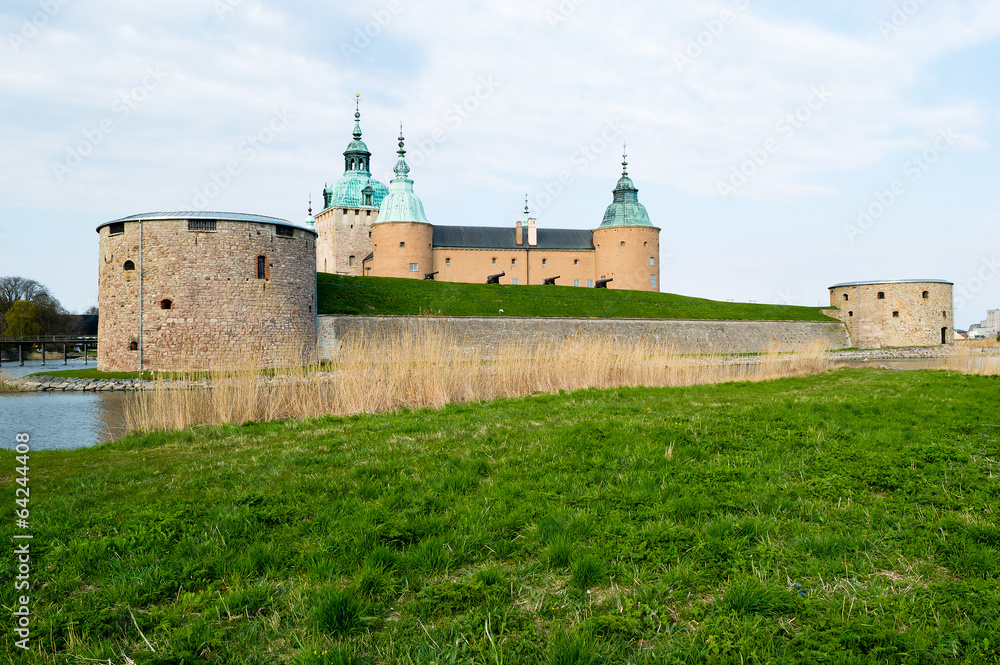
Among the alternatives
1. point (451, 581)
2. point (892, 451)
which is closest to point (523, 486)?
point (451, 581)

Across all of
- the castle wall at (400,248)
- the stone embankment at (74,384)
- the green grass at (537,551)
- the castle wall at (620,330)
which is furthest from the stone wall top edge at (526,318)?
the green grass at (537,551)

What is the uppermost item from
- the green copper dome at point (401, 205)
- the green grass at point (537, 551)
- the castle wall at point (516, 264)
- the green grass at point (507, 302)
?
the green copper dome at point (401, 205)

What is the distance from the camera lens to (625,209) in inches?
2125

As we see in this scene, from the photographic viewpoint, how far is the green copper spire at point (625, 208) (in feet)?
176

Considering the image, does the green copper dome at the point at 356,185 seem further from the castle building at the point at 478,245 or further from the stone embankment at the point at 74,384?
the stone embankment at the point at 74,384

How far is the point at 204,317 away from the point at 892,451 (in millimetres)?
A: 24303

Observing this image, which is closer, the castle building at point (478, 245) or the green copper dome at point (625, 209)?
the castle building at point (478, 245)

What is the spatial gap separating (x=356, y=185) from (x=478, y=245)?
14.4m

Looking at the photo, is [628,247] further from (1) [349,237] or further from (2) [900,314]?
(1) [349,237]

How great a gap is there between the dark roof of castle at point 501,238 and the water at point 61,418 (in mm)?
34120

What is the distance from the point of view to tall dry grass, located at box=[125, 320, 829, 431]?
10352 millimetres

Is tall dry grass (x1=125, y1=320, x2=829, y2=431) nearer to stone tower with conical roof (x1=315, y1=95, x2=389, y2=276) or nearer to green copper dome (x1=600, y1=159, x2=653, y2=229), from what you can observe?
green copper dome (x1=600, y1=159, x2=653, y2=229)

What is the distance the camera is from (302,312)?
89.7 feet

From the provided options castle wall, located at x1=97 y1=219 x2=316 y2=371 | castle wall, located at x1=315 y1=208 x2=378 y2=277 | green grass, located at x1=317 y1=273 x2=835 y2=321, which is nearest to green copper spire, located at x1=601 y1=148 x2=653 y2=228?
green grass, located at x1=317 y1=273 x2=835 y2=321
